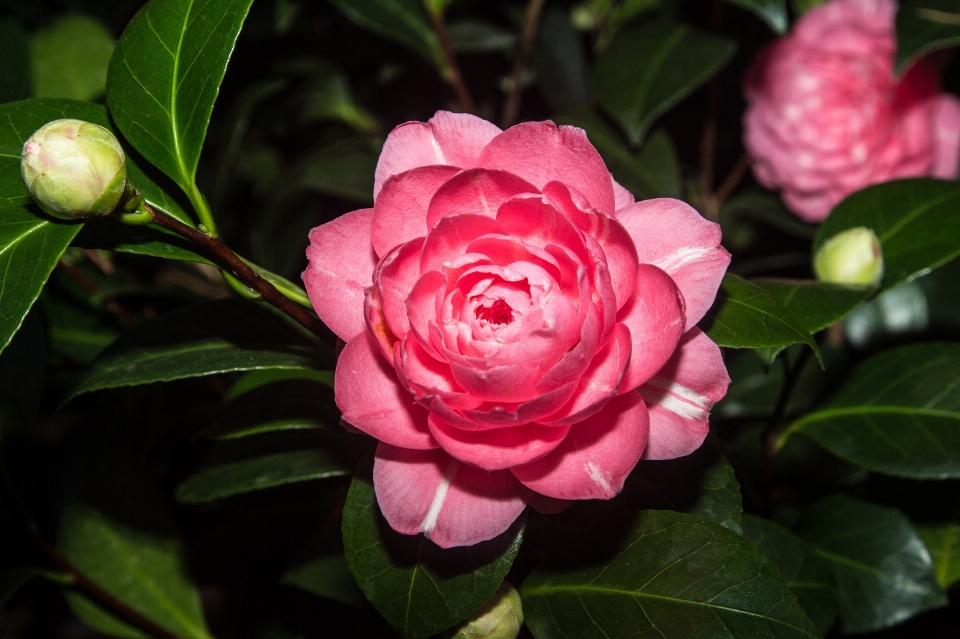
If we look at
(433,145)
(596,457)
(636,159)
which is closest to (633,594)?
(596,457)

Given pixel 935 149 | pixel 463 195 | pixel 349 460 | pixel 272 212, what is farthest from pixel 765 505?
pixel 272 212

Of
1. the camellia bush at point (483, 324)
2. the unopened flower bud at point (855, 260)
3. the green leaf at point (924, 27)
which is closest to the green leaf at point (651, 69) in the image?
the camellia bush at point (483, 324)

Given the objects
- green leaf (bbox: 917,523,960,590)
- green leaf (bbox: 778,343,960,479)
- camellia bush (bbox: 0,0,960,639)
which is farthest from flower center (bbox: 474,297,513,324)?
green leaf (bbox: 917,523,960,590)

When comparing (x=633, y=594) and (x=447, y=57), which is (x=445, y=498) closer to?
(x=633, y=594)

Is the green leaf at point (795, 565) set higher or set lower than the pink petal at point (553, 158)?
lower

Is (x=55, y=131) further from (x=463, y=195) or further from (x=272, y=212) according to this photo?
(x=272, y=212)

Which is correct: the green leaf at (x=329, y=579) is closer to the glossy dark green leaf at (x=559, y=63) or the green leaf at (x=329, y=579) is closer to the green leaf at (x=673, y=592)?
the green leaf at (x=673, y=592)
